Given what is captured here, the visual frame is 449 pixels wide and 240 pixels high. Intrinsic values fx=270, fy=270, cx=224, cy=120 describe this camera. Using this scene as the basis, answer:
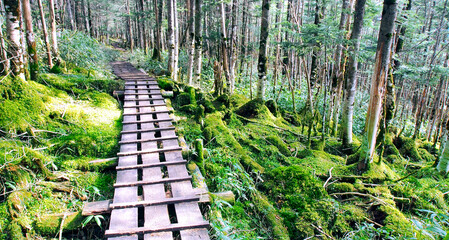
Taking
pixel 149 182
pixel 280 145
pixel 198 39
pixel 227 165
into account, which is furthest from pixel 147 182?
pixel 198 39

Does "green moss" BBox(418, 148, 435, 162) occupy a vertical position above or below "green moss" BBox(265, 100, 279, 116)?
below

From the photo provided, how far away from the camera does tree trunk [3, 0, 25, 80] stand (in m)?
5.44

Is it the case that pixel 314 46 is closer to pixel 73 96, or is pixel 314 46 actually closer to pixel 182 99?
pixel 182 99

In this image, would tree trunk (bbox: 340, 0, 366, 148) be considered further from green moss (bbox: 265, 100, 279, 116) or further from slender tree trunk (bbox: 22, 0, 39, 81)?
slender tree trunk (bbox: 22, 0, 39, 81)

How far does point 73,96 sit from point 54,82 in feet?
2.15

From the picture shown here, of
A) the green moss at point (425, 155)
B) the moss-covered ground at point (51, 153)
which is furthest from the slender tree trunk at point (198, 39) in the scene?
the green moss at point (425, 155)

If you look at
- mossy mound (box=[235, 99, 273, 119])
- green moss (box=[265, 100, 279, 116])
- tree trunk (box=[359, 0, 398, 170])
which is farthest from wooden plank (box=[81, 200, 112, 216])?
green moss (box=[265, 100, 279, 116])

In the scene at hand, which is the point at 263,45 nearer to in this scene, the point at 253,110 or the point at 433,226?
the point at 253,110

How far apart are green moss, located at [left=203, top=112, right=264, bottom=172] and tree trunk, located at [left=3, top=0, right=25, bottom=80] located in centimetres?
420

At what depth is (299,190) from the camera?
4.91 meters

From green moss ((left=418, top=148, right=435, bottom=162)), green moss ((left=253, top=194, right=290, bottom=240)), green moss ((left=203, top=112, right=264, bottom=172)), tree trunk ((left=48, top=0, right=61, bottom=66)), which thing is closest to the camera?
green moss ((left=253, top=194, right=290, bottom=240))

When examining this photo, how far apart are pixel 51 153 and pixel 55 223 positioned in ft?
5.98

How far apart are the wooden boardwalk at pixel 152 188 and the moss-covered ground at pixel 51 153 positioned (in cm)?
41

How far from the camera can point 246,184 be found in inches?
197
